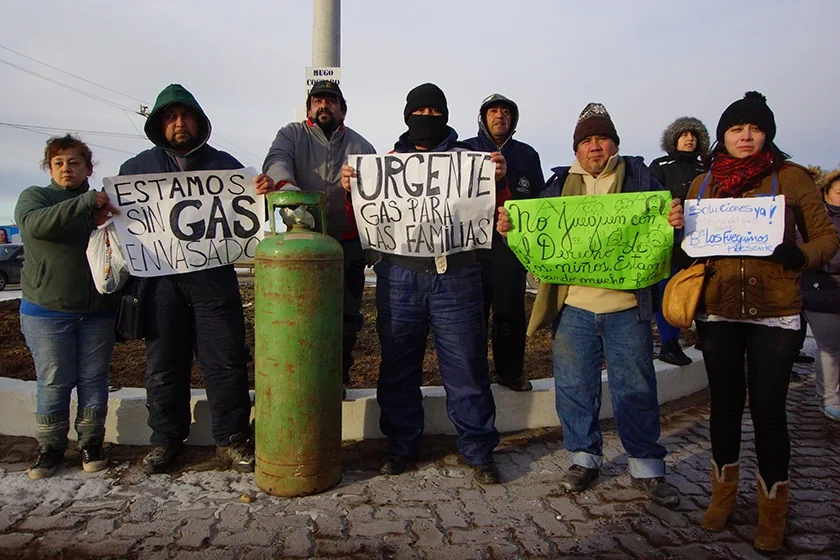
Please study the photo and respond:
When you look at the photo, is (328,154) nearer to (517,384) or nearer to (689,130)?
(517,384)

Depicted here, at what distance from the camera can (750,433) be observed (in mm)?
4590

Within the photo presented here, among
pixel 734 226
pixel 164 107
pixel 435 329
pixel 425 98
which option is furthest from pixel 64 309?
pixel 734 226

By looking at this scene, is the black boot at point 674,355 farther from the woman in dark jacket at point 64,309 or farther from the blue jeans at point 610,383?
the woman in dark jacket at point 64,309

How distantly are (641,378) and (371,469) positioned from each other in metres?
1.85

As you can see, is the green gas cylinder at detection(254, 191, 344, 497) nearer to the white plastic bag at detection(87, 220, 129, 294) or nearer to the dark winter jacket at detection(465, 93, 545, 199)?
the white plastic bag at detection(87, 220, 129, 294)

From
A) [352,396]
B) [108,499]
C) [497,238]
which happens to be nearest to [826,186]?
[497,238]

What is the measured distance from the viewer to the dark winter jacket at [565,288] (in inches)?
135

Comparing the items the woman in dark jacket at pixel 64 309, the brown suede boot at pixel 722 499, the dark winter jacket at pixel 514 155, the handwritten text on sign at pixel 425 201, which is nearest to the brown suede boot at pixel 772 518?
the brown suede boot at pixel 722 499

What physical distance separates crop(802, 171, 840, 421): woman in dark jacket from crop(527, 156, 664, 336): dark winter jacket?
7.93 feet

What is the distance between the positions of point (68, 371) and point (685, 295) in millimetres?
3815

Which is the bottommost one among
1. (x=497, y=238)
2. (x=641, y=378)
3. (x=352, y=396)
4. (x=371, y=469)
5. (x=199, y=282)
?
(x=371, y=469)

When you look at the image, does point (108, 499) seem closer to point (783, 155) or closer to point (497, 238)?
point (497, 238)

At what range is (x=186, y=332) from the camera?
384 centimetres

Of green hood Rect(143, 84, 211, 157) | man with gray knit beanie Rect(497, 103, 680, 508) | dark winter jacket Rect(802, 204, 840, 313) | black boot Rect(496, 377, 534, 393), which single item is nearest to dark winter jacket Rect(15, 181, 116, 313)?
green hood Rect(143, 84, 211, 157)
